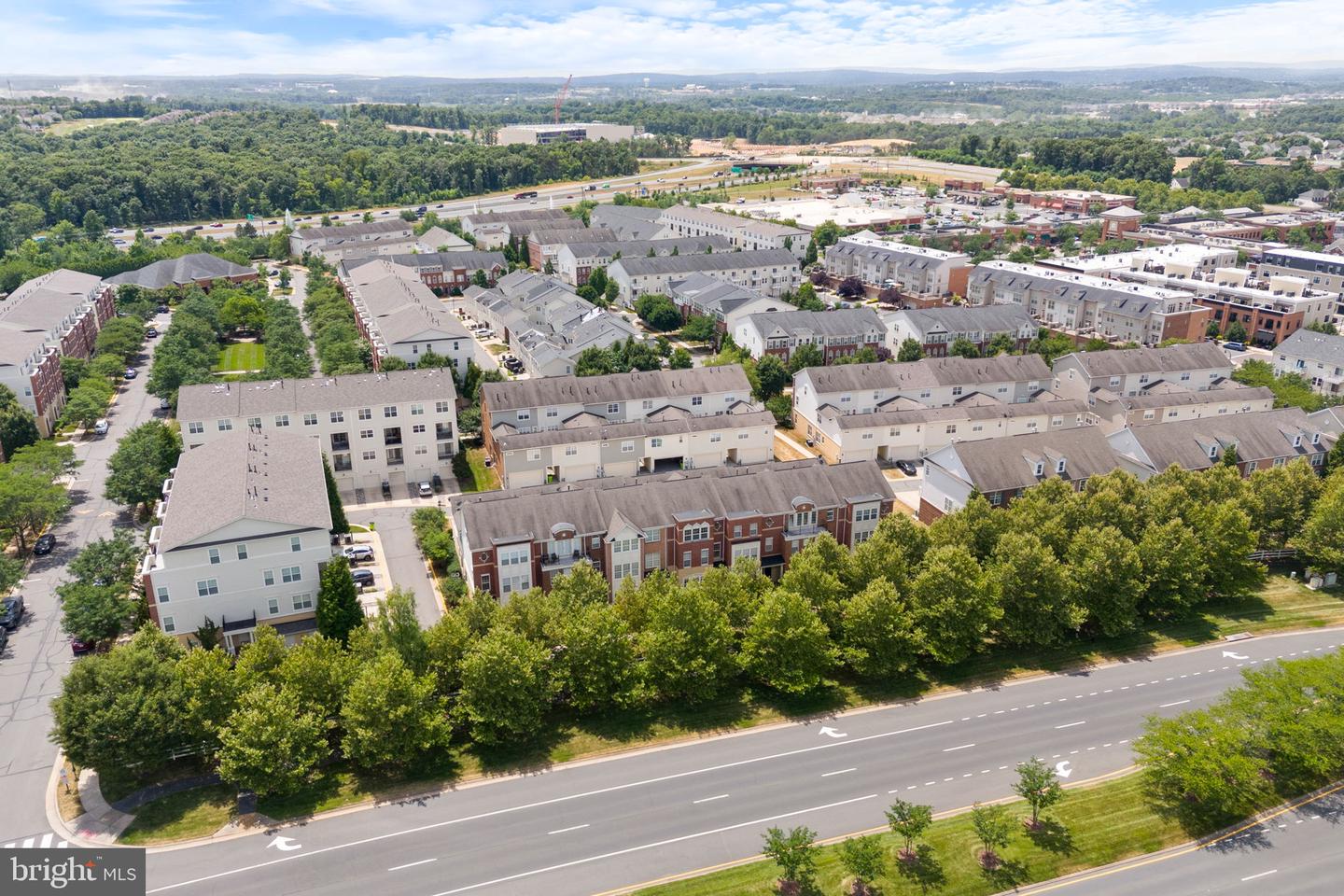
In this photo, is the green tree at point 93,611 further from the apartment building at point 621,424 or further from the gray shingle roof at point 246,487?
the apartment building at point 621,424

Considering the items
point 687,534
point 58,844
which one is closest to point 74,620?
point 58,844

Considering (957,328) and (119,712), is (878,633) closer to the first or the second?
(119,712)

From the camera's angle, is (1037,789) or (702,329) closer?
(1037,789)

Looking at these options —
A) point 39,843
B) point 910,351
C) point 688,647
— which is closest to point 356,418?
point 688,647

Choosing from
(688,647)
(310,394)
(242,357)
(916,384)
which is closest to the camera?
(688,647)

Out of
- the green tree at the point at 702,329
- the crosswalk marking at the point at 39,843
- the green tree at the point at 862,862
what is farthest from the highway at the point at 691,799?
the green tree at the point at 702,329

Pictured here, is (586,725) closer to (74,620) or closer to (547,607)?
(547,607)

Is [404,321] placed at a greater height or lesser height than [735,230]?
lesser
